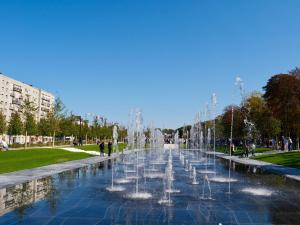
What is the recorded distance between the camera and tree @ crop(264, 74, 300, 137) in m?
53.8

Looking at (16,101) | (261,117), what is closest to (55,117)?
(261,117)

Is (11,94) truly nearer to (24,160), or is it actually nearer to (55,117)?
(55,117)

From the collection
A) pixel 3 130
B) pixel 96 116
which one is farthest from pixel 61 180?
pixel 96 116

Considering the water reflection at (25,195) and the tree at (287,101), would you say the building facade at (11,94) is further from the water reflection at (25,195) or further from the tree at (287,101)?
the water reflection at (25,195)

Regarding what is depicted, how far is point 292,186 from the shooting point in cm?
1714

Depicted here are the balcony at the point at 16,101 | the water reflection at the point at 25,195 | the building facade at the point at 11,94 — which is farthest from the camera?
the balcony at the point at 16,101

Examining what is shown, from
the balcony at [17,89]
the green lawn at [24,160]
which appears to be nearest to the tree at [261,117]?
the green lawn at [24,160]

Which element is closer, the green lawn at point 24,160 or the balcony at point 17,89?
the green lawn at point 24,160

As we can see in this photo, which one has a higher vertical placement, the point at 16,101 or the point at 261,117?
the point at 16,101

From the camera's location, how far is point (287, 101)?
5462 cm

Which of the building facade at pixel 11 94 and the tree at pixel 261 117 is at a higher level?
the building facade at pixel 11 94

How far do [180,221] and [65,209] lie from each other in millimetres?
3483

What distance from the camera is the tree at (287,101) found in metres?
53.8

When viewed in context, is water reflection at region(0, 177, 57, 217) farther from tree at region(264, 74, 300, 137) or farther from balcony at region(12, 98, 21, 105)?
balcony at region(12, 98, 21, 105)
